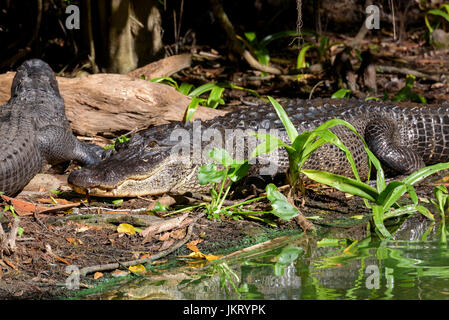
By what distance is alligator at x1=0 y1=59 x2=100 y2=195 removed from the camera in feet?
17.2

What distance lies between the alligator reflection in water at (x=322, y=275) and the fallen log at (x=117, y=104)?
2.83m

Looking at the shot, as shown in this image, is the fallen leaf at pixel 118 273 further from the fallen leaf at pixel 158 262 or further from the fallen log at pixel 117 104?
the fallen log at pixel 117 104

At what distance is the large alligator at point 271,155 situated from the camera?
4997 mm

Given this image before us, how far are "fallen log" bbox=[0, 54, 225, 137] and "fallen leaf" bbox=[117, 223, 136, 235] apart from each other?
222 centimetres

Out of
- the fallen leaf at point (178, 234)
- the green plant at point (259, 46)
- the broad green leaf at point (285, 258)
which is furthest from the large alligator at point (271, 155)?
the green plant at point (259, 46)

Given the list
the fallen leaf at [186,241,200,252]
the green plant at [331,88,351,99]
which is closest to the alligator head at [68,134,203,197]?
the fallen leaf at [186,241,200,252]

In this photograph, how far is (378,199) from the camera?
14.0 ft

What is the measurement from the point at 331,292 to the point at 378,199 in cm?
146

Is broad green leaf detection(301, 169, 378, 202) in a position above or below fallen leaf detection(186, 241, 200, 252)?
above

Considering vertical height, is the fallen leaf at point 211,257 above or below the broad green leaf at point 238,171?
below

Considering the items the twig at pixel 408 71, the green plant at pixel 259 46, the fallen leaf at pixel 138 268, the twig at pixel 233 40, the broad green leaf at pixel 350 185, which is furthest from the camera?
the green plant at pixel 259 46

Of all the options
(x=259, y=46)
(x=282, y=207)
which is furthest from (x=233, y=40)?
(x=282, y=207)

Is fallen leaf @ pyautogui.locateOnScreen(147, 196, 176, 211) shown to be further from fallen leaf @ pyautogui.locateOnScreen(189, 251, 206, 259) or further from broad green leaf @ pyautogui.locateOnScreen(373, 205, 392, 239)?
broad green leaf @ pyautogui.locateOnScreen(373, 205, 392, 239)
